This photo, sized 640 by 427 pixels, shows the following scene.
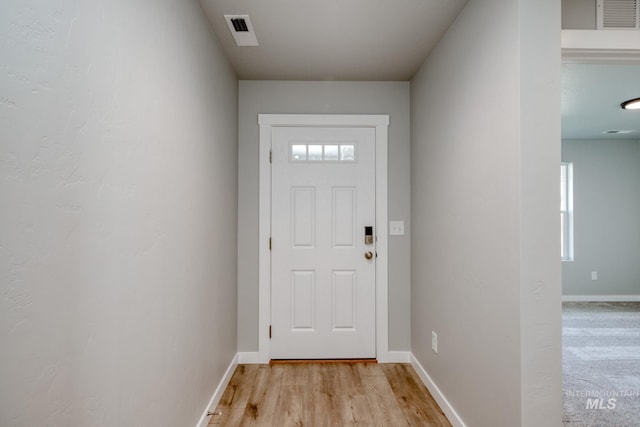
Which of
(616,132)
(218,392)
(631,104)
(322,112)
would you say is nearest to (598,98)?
(631,104)

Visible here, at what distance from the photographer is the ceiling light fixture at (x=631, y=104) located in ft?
12.0

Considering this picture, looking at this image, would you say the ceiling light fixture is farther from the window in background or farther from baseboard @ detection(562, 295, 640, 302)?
baseboard @ detection(562, 295, 640, 302)

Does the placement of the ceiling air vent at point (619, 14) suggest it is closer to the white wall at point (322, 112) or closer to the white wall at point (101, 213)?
the white wall at point (322, 112)

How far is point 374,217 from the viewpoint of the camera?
3074mm

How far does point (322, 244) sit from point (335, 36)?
1.62 metres

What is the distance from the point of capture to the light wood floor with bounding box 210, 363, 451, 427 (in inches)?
85.1

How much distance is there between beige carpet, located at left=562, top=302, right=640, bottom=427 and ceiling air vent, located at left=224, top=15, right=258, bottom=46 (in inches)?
123

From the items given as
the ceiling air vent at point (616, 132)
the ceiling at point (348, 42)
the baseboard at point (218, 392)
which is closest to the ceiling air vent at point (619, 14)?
the ceiling at point (348, 42)

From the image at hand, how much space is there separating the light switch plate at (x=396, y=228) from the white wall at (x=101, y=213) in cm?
166

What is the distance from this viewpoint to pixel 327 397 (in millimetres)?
2412

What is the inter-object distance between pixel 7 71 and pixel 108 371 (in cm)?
88

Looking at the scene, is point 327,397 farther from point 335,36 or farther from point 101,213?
point 335,36

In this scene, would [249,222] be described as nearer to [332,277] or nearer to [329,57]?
[332,277]

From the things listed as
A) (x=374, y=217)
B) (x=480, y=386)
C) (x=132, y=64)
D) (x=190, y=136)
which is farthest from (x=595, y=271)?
(x=132, y=64)
